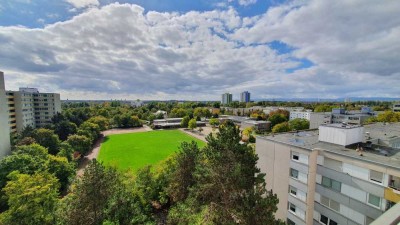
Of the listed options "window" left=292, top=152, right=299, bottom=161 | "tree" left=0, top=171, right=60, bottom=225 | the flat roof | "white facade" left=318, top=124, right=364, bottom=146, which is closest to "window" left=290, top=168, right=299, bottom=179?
"window" left=292, top=152, right=299, bottom=161

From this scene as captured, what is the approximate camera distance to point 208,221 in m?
14.4

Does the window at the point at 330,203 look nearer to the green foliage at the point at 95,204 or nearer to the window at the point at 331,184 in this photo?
the window at the point at 331,184

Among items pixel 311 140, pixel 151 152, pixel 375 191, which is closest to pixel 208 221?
pixel 375 191

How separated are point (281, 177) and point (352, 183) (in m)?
6.27

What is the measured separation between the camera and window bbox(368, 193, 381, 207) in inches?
567

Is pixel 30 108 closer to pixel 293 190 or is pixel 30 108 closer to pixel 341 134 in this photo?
pixel 293 190

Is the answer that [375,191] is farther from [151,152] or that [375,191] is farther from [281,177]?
[151,152]

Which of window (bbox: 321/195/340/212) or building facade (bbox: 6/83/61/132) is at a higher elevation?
building facade (bbox: 6/83/61/132)

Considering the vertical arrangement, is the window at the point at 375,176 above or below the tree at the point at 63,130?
above

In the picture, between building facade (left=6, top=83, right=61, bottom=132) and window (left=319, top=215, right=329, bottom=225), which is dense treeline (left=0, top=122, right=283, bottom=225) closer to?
window (left=319, top=215, right=329, bottom=225)

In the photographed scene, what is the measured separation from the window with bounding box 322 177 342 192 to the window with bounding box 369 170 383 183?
2464 millimetres

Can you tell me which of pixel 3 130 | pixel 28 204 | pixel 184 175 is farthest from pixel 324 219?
pixel 3 130

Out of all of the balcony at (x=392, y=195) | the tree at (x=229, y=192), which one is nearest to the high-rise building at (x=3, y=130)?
the tree at (x=229, y=192)

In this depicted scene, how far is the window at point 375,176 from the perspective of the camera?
563 inches
